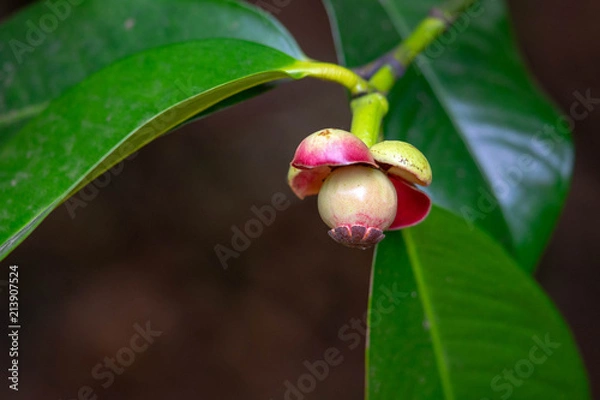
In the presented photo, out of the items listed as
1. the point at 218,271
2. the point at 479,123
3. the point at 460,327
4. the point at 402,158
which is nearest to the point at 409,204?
the point at 402,158

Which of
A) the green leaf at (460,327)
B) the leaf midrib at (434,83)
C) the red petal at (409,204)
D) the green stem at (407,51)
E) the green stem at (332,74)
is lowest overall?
the green leaf at (460,327)

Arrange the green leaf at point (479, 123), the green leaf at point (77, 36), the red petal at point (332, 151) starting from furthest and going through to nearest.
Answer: the green leaf at point (479, 123)
the green leaf at point (77, 36)
the red petal at point (332, 151)

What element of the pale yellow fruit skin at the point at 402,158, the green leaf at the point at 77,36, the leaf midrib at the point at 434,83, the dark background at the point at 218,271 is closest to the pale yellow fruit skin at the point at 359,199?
the pale yellow fruit skin at the point at 402,158

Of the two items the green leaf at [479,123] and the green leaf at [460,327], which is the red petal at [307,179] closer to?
the green leaf at [460,327]

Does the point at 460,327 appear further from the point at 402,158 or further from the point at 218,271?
the point at 218,271

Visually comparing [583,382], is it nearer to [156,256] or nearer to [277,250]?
[277,250]

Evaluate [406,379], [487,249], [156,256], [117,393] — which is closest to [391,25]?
[487,249]

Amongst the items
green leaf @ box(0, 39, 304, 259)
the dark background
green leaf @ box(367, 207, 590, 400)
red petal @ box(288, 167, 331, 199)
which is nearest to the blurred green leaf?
green leaf @ box(367, 207, 590, 400)

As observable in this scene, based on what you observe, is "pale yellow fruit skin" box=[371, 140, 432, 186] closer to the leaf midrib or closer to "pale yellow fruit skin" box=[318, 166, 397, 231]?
"pale yellow fruit skin" box=[318, 166, 397, 231]
